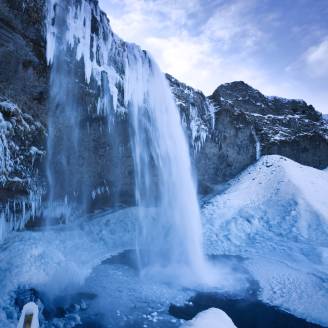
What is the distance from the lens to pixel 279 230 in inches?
650

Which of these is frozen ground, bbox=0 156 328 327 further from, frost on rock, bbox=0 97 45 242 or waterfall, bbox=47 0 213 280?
waterfall, bbox=47 0 213 280

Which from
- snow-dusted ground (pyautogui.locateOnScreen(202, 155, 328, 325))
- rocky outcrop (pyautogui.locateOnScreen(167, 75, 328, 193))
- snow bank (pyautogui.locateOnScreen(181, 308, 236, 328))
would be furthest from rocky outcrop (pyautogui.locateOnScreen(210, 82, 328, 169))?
snow bank (pyautogui.locateOnScreen(181, 308, 236, 328))

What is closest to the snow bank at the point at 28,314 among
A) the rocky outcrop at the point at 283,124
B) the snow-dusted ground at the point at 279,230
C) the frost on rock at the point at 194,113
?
the snow-dusted ground at the point at 279,230

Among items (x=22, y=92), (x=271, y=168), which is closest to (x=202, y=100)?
(x=271, y=168)

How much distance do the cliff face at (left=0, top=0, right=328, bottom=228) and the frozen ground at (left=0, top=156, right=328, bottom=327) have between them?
157 cm

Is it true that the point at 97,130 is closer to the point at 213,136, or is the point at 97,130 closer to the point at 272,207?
the point at 213,136

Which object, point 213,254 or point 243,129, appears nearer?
point 213,254

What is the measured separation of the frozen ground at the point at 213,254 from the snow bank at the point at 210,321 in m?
2.98

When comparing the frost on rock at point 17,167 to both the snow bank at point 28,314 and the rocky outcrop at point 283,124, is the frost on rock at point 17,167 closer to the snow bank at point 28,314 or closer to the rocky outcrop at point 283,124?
the snow bank at point 28,314

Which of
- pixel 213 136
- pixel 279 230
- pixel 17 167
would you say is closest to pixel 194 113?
pixel 213 136

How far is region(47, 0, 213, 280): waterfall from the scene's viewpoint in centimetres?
1214

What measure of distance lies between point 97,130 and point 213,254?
8136mm

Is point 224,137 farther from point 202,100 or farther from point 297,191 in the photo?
point 297,191

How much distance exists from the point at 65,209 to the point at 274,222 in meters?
11.2
